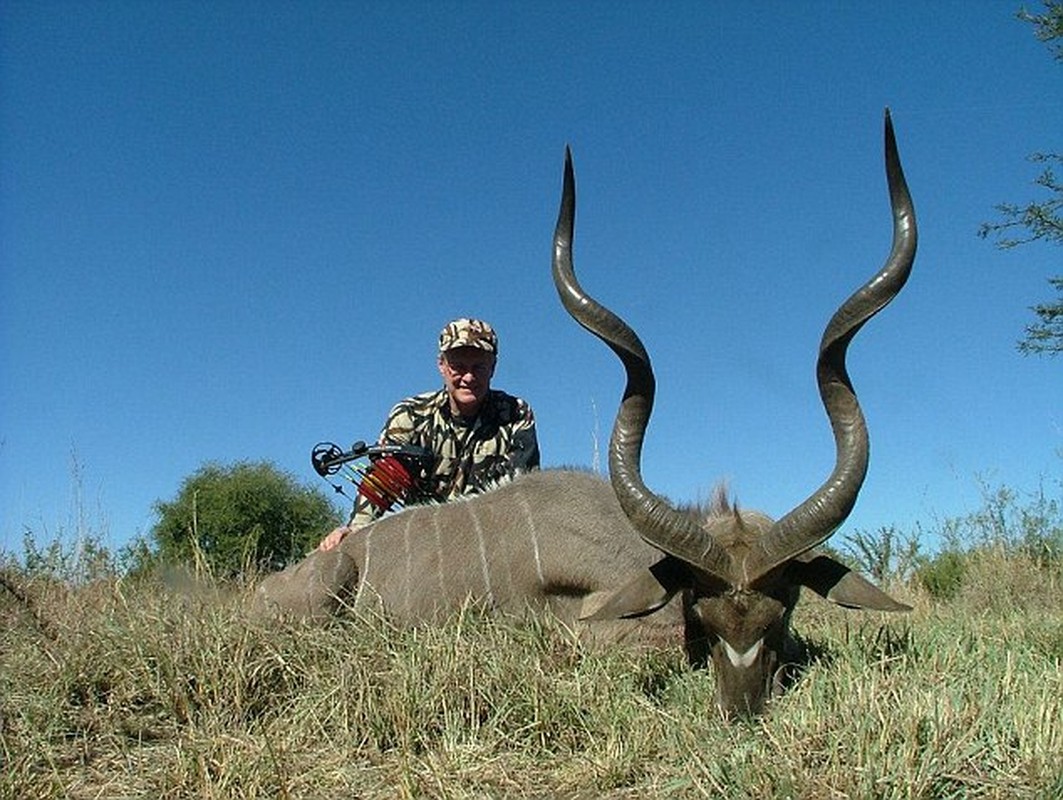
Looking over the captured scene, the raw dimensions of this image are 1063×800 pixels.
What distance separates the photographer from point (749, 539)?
11.8 feet

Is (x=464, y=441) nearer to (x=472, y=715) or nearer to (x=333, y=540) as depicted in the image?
(x=333, y=540)

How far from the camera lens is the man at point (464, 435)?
5.64 meters

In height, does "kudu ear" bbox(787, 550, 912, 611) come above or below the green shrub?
below

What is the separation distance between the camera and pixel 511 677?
3051 mm

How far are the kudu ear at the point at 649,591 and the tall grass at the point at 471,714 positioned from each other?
138 mm

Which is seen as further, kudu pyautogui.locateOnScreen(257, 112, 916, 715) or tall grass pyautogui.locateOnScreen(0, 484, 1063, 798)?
kudu pyautogui.locateOnScreen(257, 112, 916, 715)

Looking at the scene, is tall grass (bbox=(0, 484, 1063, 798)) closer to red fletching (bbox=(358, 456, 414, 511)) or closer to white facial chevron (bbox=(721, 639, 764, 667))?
white facial chevron (bbox=(721, 639, 764, 667))

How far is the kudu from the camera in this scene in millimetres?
3301

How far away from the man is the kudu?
0.50m

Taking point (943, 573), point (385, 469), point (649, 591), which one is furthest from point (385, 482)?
point (943, 573)

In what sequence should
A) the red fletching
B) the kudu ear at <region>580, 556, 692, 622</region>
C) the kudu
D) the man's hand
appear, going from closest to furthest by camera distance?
the kudu, the kudu ear at <region>580, 556, 692, 622</region>, the man's hand, the red fletching

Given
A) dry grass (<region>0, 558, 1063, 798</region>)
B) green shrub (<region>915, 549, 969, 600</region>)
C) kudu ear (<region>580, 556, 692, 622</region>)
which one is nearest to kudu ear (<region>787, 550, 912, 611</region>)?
dry grass (<region>0, 558, 1063, 798</region>)

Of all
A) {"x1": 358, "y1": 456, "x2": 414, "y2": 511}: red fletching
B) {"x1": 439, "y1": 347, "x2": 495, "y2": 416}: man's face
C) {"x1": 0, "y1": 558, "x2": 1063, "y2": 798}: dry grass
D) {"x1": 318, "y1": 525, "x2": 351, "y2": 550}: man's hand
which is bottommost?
{"x1": 0, "y1": 558, "x2": 1063, "y2": 798}: dry grass

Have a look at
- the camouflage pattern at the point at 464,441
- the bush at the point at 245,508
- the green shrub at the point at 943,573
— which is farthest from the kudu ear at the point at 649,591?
the bush at the point at 245,508
